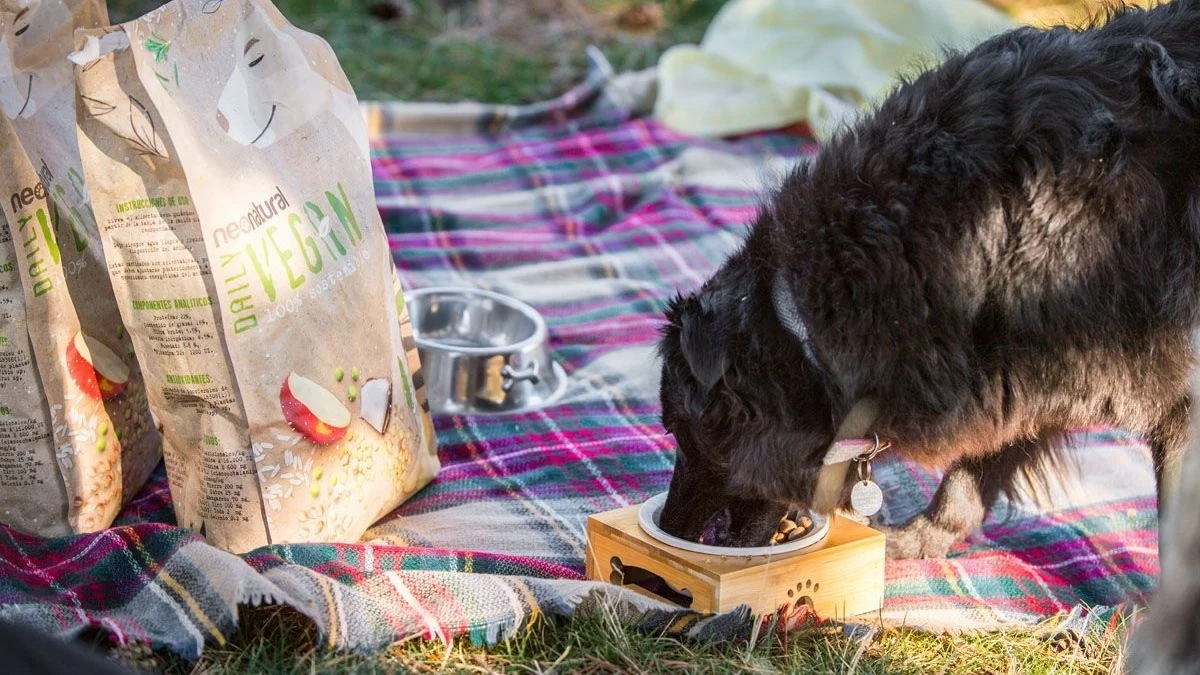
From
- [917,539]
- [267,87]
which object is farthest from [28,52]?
[917,539]

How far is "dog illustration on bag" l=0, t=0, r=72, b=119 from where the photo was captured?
2125 millimetres

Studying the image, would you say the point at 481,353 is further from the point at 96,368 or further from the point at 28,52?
the point at 28,52

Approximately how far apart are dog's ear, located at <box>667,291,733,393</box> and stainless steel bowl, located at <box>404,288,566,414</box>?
1070 millimetres

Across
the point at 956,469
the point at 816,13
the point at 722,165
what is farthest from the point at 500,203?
the point at 956,469

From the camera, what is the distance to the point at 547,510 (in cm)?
269

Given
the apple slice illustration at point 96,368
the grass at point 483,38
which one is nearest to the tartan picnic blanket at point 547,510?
the apple slice illustration at point 96,368

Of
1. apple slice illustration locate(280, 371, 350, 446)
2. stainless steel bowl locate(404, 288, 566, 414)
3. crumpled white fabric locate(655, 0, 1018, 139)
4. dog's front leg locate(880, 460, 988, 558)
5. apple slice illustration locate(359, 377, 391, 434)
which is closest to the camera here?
apple slice illustration locate(280, 371, 350, 446)

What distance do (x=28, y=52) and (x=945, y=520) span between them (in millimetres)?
1959

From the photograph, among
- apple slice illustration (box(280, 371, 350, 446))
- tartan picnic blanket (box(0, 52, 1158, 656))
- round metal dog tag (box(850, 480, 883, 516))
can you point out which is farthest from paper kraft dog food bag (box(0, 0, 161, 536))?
round metal dog tag (box(850, 480, 883, 516))

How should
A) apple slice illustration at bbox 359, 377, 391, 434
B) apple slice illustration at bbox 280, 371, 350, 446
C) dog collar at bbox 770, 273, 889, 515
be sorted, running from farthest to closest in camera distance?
apple slice illustration at bbox 359, 377, 391, 434 < apple slice illustration at bbox 280, 371, 350, 446 < dog collar at bbox 770, 273, 889, 515

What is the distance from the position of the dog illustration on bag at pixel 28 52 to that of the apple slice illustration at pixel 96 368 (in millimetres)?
441

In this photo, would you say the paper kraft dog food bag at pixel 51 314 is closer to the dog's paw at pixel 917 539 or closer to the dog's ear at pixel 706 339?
the dog's ear at pixel 706 339

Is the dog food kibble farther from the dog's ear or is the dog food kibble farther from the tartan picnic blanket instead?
the dog's ear

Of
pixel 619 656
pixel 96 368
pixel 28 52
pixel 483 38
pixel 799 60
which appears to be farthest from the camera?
pixel 483 38
